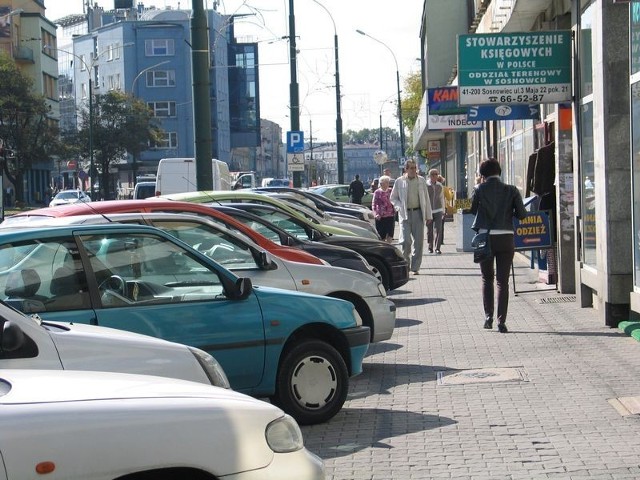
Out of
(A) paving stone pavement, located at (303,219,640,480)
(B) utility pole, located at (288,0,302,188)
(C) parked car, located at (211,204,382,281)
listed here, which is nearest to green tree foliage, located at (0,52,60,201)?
(B) utility pole, located at (288,0,302,188)

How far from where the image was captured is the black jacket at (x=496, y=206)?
12742mm

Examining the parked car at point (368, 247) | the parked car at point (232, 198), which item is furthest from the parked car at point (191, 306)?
the parked car at point (368, 247)

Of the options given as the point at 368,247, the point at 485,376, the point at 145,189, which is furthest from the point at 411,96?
the point at 485,376

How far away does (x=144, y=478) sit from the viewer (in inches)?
153

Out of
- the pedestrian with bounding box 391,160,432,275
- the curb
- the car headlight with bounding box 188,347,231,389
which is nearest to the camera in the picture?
the car headlight with bounding box 188,347,231,389

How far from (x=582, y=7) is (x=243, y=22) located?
1151cm

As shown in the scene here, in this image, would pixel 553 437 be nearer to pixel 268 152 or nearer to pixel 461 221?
pixel 461 221

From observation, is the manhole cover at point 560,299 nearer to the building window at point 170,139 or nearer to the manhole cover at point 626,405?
the manhole cover at point 626,405

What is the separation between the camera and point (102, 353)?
231 inches

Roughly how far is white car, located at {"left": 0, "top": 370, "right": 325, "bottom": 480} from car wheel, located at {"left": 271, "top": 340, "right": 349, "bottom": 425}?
381cm

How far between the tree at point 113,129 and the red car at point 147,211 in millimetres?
65945

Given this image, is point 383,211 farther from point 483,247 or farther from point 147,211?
point 147,211

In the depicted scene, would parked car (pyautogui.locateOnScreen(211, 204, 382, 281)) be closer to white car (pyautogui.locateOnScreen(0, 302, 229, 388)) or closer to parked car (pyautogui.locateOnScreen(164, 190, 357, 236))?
parked car (pyautogui.locateOnScreen(164, 190, 357, 236))

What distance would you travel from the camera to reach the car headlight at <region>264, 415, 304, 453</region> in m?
4.22
